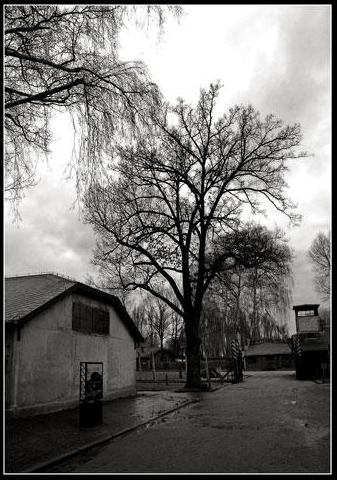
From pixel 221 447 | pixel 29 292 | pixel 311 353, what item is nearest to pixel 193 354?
pixel 29 292

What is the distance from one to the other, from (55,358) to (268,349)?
194 ft

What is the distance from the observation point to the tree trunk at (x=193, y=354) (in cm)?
2744

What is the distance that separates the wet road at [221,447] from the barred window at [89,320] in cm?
590

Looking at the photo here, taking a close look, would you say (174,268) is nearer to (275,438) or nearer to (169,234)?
(169,234)

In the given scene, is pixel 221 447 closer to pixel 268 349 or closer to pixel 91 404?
pixel 91 404

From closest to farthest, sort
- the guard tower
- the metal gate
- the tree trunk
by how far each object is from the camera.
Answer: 1. the metal gate
2. the tree trunk
3. the guard tower

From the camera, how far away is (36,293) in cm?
1783

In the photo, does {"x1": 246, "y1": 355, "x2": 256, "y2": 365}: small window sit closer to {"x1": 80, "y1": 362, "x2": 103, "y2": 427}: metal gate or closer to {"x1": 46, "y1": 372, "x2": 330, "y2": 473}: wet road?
{"x1": 46, "y1": 372, "x2": 330, "y2": 473}: wet road

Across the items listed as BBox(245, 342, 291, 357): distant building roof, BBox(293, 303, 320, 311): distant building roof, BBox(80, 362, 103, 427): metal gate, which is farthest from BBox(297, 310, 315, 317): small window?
BBox(80, 362, 103, 427): metal gate

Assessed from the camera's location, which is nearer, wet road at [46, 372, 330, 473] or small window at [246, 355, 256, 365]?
wet road at [46, 372, 330, 473]

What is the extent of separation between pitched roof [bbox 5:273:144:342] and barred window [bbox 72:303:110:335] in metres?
0.66

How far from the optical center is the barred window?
18.8 meters

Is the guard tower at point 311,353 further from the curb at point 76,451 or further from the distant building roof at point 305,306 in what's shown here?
the curb at point 76,451

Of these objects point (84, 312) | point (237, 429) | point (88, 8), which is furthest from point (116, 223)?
point (88, 8)
